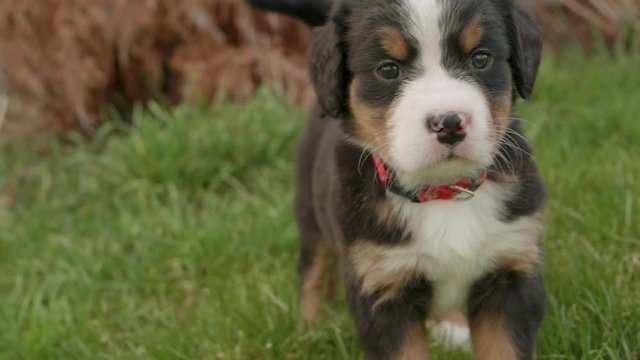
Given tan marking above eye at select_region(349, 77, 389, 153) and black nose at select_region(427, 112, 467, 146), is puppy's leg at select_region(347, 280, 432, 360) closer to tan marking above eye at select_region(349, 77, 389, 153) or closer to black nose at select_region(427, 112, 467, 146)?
tan marking above eye at select_region(349, 77, 389, 153)

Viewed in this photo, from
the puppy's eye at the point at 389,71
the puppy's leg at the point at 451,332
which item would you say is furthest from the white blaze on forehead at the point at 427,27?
the puppy's leg at the point at 451,332

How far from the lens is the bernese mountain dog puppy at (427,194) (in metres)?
3.19

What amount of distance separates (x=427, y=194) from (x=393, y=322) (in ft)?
1.38

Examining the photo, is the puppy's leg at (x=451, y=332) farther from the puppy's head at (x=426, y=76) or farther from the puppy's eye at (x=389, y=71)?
the puppy's eye at (x=389, y=71)

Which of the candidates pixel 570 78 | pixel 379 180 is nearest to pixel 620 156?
pixel 570 78

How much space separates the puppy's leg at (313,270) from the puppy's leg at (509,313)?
1066 mm

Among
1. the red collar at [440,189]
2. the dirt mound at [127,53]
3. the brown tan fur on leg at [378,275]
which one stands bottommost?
the dirt mound at [127,53]

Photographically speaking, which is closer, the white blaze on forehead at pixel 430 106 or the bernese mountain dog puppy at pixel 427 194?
the white blaze on forehead at pixel 430 106

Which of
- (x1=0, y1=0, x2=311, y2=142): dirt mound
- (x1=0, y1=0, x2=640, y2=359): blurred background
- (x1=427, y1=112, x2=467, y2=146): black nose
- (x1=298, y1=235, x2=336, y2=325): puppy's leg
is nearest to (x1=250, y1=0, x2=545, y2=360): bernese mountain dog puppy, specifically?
(x1=427, y1=112, x2=467, y2=146): black nose

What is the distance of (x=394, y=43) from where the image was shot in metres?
3.17

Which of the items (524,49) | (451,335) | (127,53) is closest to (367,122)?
(524,49)

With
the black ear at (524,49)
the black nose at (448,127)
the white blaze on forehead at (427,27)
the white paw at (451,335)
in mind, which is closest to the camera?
the black nose at (448,127)

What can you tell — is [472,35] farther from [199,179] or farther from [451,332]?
[199,179]

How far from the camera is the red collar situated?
338 cm
